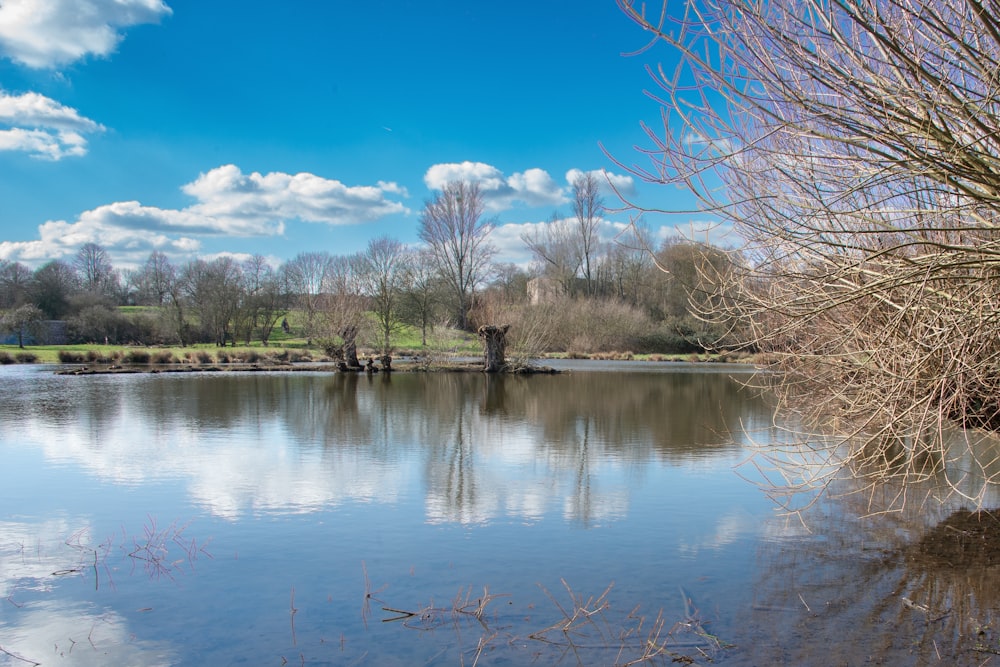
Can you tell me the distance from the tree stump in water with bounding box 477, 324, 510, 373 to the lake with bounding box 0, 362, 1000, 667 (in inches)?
620

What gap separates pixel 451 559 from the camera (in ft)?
20.8

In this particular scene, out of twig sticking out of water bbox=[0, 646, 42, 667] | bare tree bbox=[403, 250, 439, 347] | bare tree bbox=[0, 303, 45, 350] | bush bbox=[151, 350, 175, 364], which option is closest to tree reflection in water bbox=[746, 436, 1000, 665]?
twig sticking out of water bbox=[0, 646, 42, 667]

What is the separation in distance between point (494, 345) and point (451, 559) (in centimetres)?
2303

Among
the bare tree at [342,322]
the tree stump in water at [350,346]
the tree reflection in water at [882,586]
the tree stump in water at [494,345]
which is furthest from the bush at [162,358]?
the tree reflection in water at [882,586]

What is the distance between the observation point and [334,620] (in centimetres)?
507

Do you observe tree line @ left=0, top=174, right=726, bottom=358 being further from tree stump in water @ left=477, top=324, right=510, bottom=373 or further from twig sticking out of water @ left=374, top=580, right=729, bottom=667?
twig sticking out of water @ left=374, top=580, right=729, bottom=667

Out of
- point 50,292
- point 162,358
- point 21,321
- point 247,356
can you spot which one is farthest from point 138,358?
point 50,292

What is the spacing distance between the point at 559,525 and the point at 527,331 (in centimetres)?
2305

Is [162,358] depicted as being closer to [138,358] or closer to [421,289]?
[138,358]

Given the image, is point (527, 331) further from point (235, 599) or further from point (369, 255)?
point (235, 599)

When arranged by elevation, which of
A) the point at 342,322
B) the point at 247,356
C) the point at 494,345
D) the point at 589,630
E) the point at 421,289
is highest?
the point at 421,289

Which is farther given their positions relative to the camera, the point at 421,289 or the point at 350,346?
the point at 421,289

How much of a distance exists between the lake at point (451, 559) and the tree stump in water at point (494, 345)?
51.6 ft

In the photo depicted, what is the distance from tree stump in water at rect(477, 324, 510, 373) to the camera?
2873 centimetres
